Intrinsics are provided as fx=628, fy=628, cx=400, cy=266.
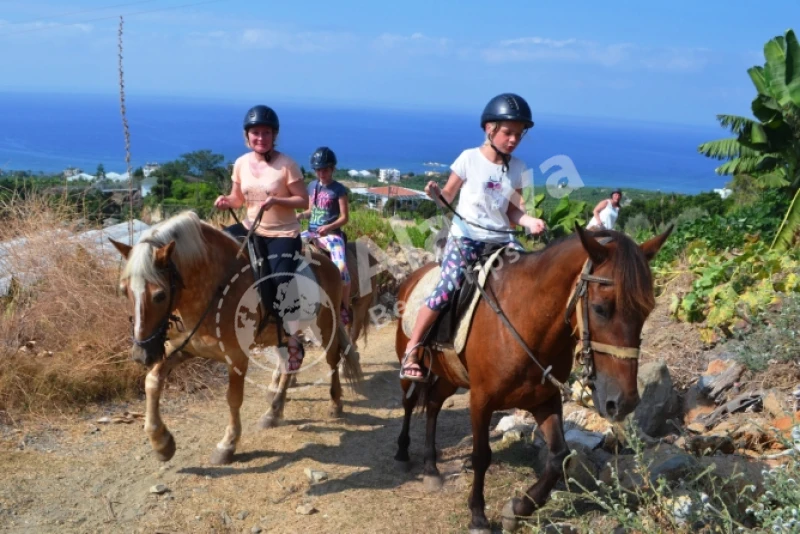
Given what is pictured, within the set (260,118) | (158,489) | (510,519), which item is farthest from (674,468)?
(260,118)

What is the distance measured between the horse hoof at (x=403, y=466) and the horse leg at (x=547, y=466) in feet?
4.20

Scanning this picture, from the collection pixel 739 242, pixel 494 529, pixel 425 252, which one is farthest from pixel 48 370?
pixel 739 242

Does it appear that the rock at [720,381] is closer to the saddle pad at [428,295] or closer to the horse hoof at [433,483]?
the horse hoof at [433,483]

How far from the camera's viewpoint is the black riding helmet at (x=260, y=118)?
17.5ft

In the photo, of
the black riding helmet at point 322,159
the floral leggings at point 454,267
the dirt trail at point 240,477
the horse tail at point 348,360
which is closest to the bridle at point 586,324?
the floral leggings at point 454,267

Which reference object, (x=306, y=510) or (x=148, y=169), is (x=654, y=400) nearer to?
(x=306, y=510)

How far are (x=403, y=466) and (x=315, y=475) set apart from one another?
78cm

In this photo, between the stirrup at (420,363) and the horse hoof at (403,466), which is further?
the horse hoof at (403,466)

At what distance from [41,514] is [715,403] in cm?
579

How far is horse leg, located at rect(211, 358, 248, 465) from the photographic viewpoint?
533 cm

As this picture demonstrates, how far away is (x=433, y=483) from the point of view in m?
5.02

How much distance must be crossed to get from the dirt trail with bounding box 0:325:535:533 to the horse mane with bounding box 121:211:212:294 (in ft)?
5.68

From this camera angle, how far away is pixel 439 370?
15.9 ft

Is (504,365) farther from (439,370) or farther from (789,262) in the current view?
(789,262)
